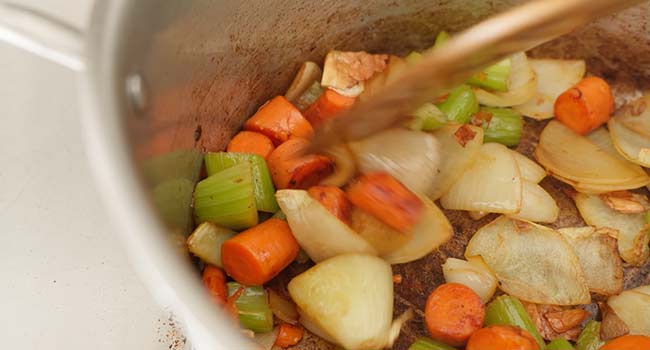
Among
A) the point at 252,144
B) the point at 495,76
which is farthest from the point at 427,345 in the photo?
the point at 495,76

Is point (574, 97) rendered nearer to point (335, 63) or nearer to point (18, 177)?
point (335, 63)

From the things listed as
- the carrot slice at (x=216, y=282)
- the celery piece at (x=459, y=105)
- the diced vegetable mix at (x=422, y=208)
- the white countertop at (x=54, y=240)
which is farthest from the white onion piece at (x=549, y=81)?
the white countertop at (x=54, y=240)

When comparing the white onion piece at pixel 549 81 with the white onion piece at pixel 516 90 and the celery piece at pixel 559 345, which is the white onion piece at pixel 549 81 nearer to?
the white onion piece at pixel 516 90

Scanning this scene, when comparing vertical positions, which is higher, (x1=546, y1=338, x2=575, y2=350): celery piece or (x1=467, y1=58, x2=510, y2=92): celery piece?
(x1=467, y1=58, x2=510, y2=92): celery piece

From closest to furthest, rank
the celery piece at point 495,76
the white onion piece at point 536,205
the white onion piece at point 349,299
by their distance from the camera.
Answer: the white onion piece at point 349,299, the white onion piece at point 536,205, the celery piece at point 495,76

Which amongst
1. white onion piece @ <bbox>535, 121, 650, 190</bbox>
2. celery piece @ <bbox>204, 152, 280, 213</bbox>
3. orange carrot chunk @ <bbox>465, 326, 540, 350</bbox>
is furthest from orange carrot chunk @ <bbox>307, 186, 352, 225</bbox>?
white onion piece @ <bbox>535, 121, 650, 190</bbox>

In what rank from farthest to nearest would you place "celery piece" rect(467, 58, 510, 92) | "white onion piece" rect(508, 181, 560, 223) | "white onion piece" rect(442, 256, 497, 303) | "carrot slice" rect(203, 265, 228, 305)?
1. "celery piece" rect(467, 58, 510, 92)
2. "white onion piece" rect(508, 181, 560, 223)
3. "white onion piece" rect(442, 256, 497, 303)
4. "carrot slice" rect(203, 265, 228, 305)

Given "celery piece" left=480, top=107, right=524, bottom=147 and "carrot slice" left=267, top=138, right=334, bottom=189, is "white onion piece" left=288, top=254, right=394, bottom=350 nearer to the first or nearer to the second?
"carrot slice" left=267, top=138, right=334, bottom=189
